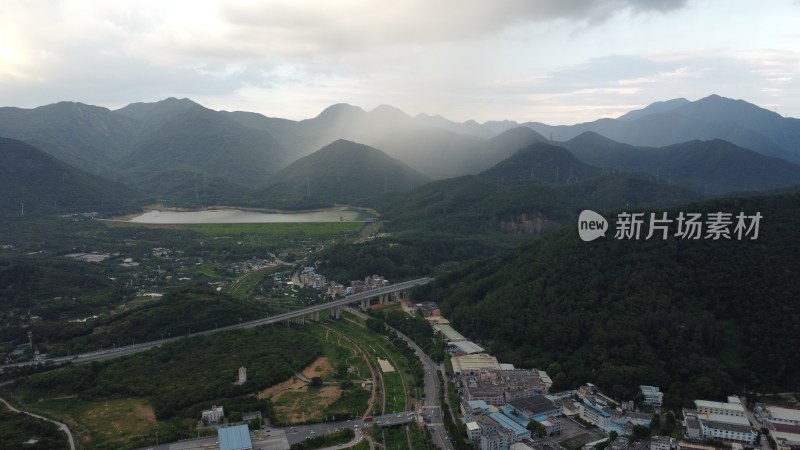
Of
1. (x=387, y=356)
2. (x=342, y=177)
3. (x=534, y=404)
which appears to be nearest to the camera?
(x=534, y=404)

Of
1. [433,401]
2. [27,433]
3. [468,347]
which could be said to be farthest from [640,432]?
[27,433]

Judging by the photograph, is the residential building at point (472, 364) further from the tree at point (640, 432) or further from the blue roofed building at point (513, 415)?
the tree at point (640, 432)

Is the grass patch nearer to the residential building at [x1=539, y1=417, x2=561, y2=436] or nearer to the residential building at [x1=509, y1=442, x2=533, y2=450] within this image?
the residential building at [x1=509, y1=442, x2=533, y2=450]

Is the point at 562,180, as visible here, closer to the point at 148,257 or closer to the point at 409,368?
the point at 148,257

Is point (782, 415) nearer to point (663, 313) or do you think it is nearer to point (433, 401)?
point (663, 313)

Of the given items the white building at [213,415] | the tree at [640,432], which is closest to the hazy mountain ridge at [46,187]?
the white building at [213,415]

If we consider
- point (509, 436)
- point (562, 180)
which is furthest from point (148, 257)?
point (562, 180)
